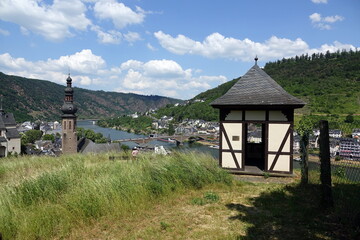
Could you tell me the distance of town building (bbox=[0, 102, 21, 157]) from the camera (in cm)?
4616

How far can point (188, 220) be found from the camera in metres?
4.40

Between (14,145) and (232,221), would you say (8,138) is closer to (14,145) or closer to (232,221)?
(14,145)

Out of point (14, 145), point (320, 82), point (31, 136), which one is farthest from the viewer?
point (320, 82)

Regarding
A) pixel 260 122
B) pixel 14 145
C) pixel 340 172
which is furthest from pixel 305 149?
pixel 14 145

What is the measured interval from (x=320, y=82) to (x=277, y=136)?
110417 millimetres

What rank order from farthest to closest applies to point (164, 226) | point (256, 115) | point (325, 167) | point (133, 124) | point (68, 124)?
point (133, 124), point (68, 124), point (256, 115), point (325, 167), point (164, 226)

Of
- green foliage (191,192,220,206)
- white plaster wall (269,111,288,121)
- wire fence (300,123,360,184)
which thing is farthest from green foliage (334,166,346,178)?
white plaster wall (269,111,288,121)

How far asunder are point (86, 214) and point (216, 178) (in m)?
3.35

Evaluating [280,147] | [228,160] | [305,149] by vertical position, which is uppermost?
[305,149]

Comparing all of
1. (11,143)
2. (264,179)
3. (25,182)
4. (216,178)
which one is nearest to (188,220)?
(216,178)

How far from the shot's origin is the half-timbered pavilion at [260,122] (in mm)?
8609

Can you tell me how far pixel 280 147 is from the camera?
871cm

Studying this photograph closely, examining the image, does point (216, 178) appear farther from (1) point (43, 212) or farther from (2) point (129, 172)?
(1) point (43, 212)

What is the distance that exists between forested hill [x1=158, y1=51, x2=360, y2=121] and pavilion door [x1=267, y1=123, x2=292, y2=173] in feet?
219
